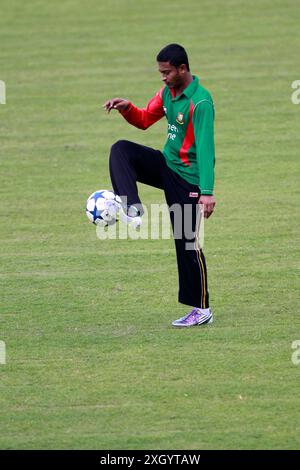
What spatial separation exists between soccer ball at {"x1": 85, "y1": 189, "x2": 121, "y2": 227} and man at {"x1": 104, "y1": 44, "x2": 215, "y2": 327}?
3.1 inches

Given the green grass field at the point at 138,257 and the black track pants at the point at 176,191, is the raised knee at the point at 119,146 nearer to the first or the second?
the black track pants at the point at 176,191

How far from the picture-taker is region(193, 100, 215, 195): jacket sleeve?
771cm

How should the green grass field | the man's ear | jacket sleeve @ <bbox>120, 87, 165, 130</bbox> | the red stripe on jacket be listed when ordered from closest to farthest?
the green grass field < the man's ear < the red stripe on jacket < jacket sleeve @ <bbox>120, 87, 165, 130</bbox>

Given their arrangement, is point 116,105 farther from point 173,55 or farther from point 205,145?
point 205,145

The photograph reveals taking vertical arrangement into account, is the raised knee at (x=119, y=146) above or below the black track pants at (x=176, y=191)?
above

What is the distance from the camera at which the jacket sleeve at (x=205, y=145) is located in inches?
304

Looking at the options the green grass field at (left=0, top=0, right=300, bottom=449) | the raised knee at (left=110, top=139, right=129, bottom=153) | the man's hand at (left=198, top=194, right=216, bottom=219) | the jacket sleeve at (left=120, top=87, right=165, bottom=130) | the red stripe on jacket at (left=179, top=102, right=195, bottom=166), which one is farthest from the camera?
the jacket sleeve at (left=120, top=87, right=165, bottom=130)

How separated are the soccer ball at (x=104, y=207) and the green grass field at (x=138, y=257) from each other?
980 millimetres

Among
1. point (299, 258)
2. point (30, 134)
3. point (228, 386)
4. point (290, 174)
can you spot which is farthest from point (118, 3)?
point (228, 386)

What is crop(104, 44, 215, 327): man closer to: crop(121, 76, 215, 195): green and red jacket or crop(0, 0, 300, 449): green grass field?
crop(121, 76, 215, 195): green and red jacket

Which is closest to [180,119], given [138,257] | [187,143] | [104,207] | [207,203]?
[187,143]

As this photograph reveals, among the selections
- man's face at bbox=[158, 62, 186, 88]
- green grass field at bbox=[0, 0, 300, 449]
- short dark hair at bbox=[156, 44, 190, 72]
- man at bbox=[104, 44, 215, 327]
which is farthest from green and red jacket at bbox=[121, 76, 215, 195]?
green grass field at bbox=[0, 0, 300, 449]

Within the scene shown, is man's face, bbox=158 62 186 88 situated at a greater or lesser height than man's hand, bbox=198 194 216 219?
greater

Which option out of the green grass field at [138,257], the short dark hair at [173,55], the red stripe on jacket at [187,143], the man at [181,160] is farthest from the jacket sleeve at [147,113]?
the green grass field at [138,257]
